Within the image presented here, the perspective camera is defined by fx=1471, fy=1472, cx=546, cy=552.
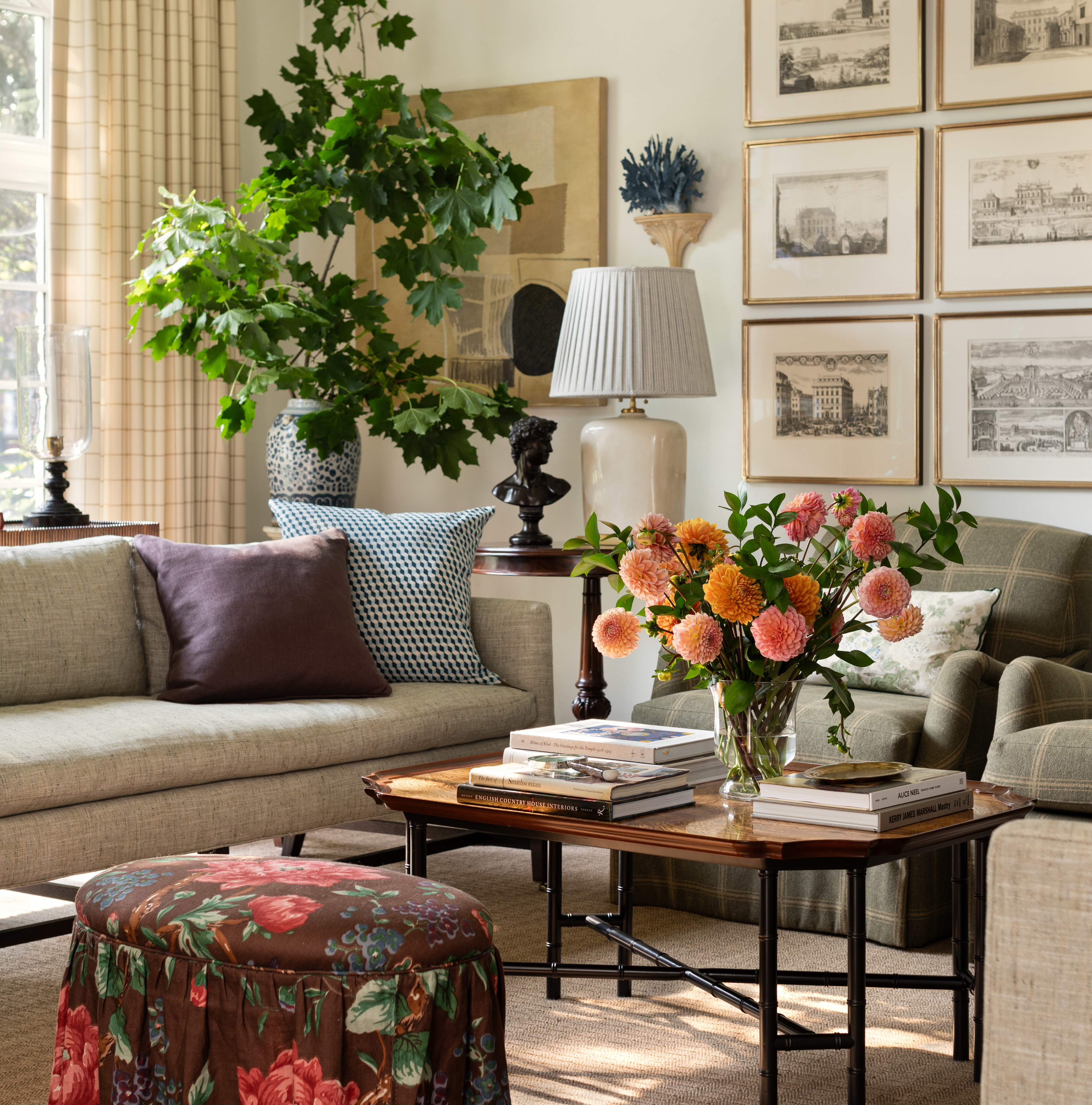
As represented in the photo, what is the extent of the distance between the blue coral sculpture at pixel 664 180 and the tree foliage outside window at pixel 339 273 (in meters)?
0.36

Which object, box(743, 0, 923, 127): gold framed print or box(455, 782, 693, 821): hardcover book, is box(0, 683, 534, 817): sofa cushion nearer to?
box(455, 782, 693, 821): hardcover book

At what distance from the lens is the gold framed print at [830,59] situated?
418cm

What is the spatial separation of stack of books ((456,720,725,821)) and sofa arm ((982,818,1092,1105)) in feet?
3.26

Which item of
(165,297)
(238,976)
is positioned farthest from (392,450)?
(238,976)

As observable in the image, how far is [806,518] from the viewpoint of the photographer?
2201 millimetres

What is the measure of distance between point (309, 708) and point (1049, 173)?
8.06 feet

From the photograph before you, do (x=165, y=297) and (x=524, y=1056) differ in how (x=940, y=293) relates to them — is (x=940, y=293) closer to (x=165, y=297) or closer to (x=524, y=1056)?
(x=165, y=297)

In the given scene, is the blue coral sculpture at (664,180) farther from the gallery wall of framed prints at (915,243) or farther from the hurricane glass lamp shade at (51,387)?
the hurricane glass lamp shade at (51,387)

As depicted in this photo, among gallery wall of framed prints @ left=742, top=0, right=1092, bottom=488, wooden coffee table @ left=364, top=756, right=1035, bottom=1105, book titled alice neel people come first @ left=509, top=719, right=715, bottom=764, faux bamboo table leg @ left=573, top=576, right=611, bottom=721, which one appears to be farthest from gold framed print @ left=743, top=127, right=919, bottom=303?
book titled alice neel people come first @ left=509, top=719, right=715, bottom=764

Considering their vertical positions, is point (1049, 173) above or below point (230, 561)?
above

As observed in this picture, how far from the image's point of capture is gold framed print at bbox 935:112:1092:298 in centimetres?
396

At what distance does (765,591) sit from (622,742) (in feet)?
1.28

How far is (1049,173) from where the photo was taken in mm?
3984

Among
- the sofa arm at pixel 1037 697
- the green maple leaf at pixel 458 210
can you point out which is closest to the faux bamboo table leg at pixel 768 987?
the sofa arm at pixel 1037 697
